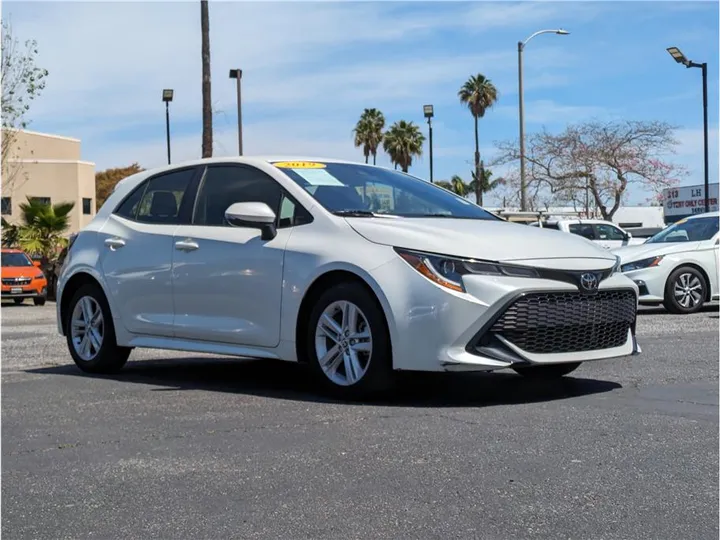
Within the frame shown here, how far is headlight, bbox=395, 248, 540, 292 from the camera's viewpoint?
20.0 feet

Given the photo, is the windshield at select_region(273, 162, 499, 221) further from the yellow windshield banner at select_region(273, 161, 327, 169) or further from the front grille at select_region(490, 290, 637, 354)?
the front grille at select_region(490, 290, 637, 354)

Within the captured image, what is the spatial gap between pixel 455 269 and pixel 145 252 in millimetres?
2839

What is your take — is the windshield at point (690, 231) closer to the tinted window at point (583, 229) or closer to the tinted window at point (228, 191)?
the tinted window at point (583, 229)

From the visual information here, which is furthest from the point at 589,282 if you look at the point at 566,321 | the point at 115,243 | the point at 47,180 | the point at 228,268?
the point at 47,180

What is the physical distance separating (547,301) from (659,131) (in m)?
36.9

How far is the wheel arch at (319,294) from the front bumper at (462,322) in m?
0.06

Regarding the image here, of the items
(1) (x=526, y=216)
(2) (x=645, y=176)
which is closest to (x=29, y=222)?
(1) (x=526, y=216)

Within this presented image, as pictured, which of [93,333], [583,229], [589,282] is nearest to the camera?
[589,282]

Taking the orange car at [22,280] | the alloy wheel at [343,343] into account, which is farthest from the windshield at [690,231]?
the orange car at [22,280]

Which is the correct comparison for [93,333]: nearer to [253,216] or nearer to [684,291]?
[253,216]

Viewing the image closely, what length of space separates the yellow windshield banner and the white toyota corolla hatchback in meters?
0.03

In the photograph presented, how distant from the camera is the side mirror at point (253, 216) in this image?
6.88m

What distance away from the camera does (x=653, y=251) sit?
46.1 ft

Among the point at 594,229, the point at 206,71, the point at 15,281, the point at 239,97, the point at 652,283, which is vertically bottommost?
the point at 15,281
